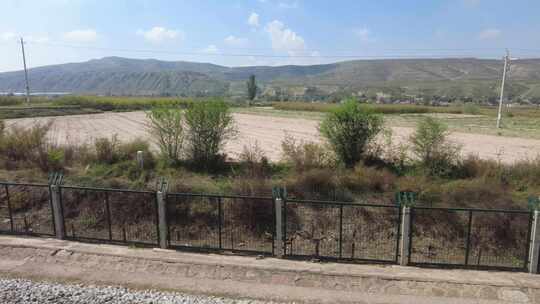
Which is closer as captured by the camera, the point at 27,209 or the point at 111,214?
the point at 111,214

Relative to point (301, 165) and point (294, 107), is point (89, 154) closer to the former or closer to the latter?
point (301, 165)

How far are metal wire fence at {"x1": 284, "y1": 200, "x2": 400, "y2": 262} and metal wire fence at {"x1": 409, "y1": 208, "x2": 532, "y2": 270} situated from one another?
2.83ft

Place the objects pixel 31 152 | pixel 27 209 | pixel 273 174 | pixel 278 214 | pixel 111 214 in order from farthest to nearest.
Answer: pixel 31 152 → pixel 273 174 → pixel 27 209 → pixel 111 214 → pixel 278 214

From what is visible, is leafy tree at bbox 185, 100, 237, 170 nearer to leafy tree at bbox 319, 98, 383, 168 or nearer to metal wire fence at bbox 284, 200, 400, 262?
leafy tree at bbox 319, 98, 383, 168

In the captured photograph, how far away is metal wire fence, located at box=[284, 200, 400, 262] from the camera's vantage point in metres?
11.1

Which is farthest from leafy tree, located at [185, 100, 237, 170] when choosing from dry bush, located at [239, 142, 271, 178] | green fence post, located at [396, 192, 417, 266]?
green fence post, located at [396, 192, 417, 266]

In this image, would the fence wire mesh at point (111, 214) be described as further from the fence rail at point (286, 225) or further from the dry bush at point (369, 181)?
the dry bush at point (369, 181)

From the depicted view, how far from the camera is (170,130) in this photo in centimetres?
1705

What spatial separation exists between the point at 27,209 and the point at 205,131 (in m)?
7.53

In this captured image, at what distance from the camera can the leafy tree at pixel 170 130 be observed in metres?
17.0

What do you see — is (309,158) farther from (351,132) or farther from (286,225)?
(286,225)

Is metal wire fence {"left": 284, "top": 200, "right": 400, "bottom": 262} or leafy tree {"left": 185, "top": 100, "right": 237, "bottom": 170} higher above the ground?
leafy tree {"left": 185, "top": 100, "right": 237, "bottom": 170}

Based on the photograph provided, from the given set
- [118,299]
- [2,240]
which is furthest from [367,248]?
[2,240]

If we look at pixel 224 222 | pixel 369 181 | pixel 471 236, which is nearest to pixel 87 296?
pixel 224 222
